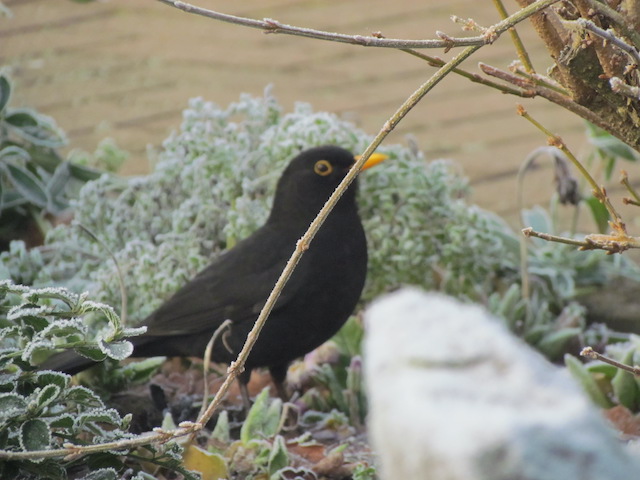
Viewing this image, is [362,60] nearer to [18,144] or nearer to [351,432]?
[18,144]

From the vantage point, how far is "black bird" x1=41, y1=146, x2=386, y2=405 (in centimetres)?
272

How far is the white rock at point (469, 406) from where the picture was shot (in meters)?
0.67

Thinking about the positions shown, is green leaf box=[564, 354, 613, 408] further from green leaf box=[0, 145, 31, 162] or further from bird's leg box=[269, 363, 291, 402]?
green leaf box=[0, 145, 31, 162]

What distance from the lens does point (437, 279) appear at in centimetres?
370

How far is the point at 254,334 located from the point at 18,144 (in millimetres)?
2758

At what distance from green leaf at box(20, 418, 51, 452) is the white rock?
1.12m

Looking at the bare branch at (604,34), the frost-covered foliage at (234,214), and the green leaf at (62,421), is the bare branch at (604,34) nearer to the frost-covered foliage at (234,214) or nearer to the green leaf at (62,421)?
the green leaf at (62,421)

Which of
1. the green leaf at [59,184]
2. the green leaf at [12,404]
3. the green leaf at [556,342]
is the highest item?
the green leaf at [59,184]

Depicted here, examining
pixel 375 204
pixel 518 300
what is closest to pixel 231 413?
pixel 375 204

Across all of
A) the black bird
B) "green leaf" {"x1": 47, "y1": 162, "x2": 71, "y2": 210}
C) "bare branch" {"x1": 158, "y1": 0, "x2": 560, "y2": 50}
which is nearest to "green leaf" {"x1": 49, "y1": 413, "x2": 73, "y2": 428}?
the black bird

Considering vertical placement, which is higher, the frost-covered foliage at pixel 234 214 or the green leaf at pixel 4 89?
the green leaf at pixel 4 89

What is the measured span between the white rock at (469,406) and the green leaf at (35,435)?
112 cm

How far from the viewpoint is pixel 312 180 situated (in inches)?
117

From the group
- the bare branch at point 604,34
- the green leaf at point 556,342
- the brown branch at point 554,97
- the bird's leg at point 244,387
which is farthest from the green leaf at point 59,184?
the bare branch at point 604,34
